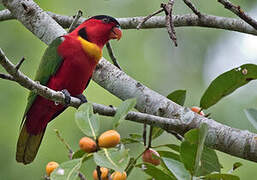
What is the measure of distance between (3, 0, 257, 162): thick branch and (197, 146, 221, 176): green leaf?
0.04 metres

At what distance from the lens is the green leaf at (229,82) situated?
2.13 meters

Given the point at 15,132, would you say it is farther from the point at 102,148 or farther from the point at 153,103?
the point at 102,148

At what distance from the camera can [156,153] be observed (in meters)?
2.06

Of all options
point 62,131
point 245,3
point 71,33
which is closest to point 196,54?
point 245,3

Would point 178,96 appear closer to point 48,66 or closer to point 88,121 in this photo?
point 88,121

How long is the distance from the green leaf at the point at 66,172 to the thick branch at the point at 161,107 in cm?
49

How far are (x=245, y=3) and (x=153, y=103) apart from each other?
6.07 meters

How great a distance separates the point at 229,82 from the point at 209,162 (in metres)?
0.44

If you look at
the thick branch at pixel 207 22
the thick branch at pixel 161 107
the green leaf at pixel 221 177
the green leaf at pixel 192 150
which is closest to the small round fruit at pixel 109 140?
the green leaf at pixel 192 150

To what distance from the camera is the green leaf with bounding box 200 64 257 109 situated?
213 cm

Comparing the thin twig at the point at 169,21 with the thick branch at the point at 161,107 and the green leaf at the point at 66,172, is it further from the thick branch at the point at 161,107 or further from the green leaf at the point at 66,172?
the green leaf at the point at 66,172

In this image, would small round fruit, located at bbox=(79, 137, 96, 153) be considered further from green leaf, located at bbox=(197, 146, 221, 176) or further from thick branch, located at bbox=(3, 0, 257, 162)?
green leaf, located at bbox=(197, 146, 221, 176)

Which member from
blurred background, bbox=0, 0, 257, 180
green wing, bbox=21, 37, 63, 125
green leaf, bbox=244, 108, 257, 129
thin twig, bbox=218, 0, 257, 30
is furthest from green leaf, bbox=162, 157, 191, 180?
blurred background, bbox=0, 0, 257, 180

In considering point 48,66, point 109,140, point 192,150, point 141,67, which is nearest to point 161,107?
point 192,150
